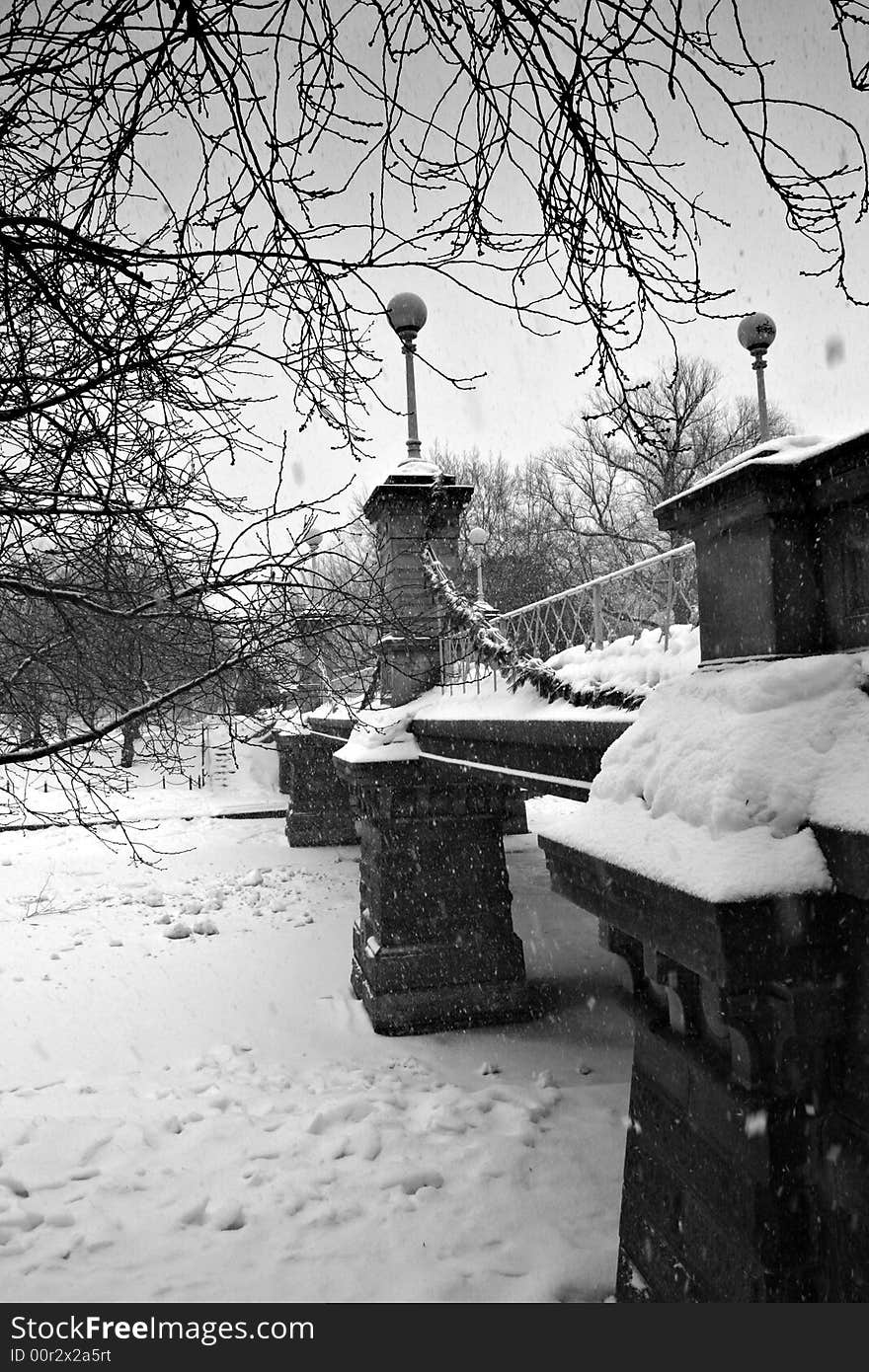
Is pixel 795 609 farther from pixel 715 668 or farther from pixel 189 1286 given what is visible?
pixel 189 1286

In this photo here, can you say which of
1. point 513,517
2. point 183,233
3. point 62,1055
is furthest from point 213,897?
point 513,517

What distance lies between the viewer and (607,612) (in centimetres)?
545

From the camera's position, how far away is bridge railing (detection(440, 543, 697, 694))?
14.3 ft

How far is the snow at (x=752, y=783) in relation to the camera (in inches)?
83.2

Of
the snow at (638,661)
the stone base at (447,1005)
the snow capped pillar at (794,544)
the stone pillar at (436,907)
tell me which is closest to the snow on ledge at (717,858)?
the snow capped pillar at (794,544)

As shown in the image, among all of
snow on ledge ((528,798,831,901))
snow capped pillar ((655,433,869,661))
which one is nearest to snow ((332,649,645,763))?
snow capped pillar ((655,433,869,661))

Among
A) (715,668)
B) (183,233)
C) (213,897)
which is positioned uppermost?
(183,233)

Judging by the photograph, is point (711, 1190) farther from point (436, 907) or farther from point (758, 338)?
point (436, 907)

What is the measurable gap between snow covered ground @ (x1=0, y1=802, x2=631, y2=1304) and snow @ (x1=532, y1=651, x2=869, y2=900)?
1.15 meters

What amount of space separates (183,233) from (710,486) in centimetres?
191

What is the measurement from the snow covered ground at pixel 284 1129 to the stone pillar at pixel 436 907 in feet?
1.20

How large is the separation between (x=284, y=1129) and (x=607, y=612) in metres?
4.63

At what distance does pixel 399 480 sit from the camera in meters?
8.98

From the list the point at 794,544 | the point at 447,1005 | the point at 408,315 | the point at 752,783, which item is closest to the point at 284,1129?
the point at 447,1005
